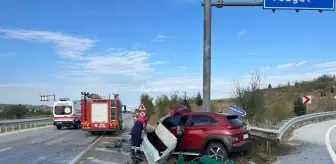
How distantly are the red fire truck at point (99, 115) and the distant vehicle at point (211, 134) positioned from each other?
1597 cm

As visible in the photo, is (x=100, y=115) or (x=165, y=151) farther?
(x=100, y=115)

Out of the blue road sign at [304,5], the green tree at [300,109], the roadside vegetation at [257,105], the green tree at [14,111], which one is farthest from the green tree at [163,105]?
the green tree at [14,111]

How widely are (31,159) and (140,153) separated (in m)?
3.84

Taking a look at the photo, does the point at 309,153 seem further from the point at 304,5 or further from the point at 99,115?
the point at 99,115

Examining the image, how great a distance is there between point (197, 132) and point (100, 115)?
56.3 ft

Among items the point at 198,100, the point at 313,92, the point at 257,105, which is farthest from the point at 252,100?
the point at 313,92

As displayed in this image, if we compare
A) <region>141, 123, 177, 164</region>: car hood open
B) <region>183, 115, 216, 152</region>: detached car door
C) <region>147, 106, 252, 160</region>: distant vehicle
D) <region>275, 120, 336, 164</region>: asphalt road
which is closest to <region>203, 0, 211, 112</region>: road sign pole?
<region>147, 106, 252, 160</region>: distant vehicle

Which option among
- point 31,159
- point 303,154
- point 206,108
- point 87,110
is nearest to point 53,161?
point 31,159

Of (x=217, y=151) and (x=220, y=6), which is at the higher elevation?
(x=220, y=6)

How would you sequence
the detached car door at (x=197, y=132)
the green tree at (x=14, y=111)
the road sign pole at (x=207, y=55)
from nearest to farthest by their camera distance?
the detached car door at (x=197, y=132) < the road sign pole at (x=207, y=55) < the green tree at (x=14, y=111)

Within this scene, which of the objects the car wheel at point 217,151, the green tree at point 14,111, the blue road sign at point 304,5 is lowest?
the green tree at point 14,111

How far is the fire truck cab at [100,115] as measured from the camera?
29047 millimetres

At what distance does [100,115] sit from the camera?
96.1 ft

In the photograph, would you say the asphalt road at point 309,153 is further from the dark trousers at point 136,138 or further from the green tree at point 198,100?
the green tree at point 198,100
